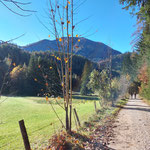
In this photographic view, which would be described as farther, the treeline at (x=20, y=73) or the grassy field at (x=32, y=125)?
the grassy field at (x=32, y=125)

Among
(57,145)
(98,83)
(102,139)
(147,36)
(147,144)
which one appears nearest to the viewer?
(57,145)

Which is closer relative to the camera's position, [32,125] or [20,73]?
[20,73]

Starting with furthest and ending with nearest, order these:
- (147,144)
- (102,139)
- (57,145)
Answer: (102,139) < (147,144) < (57,145)

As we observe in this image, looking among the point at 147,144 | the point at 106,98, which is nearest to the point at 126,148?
the point at 147,144

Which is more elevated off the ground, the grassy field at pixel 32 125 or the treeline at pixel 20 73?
the treeline at pixel 20 73

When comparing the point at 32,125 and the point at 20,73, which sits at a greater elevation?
the point at 20,73

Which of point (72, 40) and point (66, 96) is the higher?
point (72, 40)

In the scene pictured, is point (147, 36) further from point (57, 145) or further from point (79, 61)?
point (79, 61)

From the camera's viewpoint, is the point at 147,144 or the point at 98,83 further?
the point at 98,83

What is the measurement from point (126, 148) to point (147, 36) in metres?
8.49

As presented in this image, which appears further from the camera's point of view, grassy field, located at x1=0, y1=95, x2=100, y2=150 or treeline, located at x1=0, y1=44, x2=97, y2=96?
grassy field, located at x1=0, y1=95, x2=100, y2=150

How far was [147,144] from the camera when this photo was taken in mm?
3717

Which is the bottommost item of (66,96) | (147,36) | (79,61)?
(66,96)

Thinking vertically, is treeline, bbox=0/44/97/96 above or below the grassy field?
above
